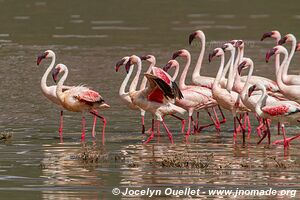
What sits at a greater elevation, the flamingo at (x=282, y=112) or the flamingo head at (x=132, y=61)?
the flamingo head at (x=132, y=61)

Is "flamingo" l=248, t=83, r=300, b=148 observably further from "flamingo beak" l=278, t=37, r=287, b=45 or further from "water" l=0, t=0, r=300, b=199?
"flamingo beak" l=278, t=37, r=287, b=45

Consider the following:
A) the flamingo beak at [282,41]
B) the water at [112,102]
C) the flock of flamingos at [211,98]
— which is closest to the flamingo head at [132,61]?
the flock of flamingos at [211,98]

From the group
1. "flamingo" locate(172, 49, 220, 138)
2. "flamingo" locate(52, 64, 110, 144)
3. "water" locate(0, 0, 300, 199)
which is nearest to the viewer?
"water" locate(0, 0, 300, 199)

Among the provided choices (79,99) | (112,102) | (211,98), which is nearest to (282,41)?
(211,98)

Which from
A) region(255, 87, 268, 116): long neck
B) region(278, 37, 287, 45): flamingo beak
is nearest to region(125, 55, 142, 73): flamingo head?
region(255, 87, 268, 116): long neck

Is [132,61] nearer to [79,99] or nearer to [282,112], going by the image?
[79,99]

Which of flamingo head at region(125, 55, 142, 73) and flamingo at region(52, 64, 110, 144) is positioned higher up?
flamingo head at region(125, 55, 142, 73)

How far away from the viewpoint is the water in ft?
43.2

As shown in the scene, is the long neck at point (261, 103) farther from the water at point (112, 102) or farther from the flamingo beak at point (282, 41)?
the flamingo beak at point (282, 41)

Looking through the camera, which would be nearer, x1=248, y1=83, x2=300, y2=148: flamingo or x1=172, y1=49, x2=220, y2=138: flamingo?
x1=248, y1=83, x2=300, y2=148: flamingo

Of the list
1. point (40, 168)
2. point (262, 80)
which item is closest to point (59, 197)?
point (40, 168)

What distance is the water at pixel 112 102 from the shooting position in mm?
13172

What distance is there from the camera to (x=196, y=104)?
17.7m

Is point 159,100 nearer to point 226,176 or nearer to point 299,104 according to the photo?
point 299,104
